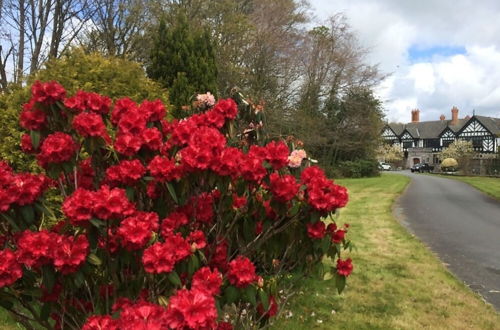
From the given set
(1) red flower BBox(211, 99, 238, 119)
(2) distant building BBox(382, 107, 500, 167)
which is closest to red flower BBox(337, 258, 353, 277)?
(1) red flower BBox(211, 99, 238, 119)

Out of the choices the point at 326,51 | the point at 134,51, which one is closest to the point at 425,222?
the point at 134,51

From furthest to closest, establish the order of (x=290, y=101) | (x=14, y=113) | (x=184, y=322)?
1. (x=290, y=101)
2. (x=14, y=113)
3. (x=184, y=322)

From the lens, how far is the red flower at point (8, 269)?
78.8 inches

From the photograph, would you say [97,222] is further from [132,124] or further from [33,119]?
[33,119]

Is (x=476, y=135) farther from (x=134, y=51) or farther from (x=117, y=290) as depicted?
(x=117, y=290)

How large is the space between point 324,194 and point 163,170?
0.89m

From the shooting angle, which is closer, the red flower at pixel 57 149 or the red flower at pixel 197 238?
the red flower at pixel 57 149

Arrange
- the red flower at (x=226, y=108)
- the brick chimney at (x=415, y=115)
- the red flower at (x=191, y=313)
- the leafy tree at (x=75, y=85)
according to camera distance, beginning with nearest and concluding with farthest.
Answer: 1. the red flower at (x=191, y=313)
2. the red flower at (x=226, y=108)
3. the leafy tree at (x=75, y=85)
4. the brick chimney at (x=415, y=115)

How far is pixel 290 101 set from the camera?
2556cm

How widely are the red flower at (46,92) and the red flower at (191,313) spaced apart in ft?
4.70

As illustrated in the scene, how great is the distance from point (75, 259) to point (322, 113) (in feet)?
105

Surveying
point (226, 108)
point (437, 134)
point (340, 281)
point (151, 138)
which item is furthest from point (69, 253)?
point (437, 134)

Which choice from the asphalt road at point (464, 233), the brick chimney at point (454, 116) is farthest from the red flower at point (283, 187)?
the brick chimney at point (454, 116)

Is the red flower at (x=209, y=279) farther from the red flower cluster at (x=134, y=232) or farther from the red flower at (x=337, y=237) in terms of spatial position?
→ the red flower at (x=337, y=237)
